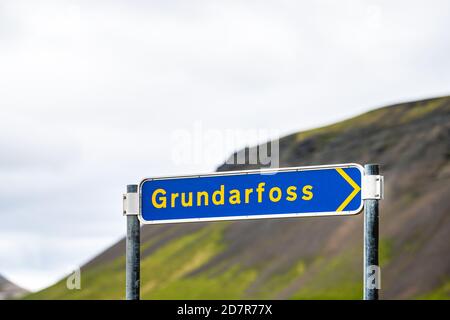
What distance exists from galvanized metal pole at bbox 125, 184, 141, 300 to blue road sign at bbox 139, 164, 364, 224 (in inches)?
7.0

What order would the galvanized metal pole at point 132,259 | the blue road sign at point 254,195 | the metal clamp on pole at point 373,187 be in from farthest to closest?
1. the galvanized metal pole at point 132,259
2. the blue road sign at point 254,195
3. the metal clamp on pole at point 373,187

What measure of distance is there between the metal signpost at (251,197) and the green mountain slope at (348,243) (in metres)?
127

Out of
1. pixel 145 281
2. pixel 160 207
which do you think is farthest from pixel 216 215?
pixel 145 281

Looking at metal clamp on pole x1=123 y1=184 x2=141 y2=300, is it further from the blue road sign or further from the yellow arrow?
the yellow arrow

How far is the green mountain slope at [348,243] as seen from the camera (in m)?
148

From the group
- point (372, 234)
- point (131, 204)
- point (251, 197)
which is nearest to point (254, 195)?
point (251, 197)

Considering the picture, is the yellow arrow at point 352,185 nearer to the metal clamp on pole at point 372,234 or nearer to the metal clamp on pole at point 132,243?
the metal clamp on pole at point 372,234

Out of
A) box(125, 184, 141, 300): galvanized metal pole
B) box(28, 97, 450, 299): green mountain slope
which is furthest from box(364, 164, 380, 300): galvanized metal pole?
box(28, 97, 450, 299): green mountain slope

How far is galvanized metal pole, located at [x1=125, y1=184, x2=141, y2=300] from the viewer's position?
1164cm

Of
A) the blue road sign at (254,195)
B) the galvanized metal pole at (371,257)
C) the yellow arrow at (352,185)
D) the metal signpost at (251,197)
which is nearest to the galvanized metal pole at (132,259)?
the metal signpost at (251,197)

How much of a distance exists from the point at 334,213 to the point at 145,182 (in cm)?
281

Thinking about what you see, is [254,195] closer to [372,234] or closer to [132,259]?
[132,259]
